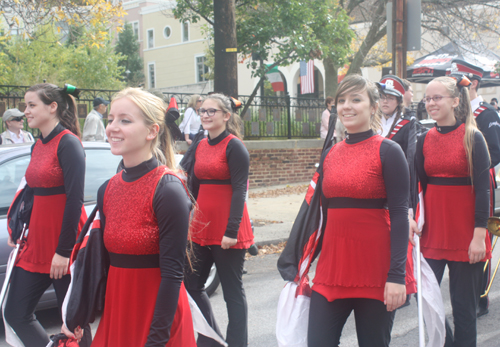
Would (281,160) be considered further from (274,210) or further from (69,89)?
(69,89)

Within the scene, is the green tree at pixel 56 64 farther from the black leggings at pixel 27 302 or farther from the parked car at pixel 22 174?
the black leggings at pixel 27 302

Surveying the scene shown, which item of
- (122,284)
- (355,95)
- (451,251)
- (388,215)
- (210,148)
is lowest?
(451,251)

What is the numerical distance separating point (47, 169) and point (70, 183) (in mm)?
232

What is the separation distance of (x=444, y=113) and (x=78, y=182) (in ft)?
8.58

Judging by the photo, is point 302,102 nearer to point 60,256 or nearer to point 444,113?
point 444,113

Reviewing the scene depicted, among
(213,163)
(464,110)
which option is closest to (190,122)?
(213,163)

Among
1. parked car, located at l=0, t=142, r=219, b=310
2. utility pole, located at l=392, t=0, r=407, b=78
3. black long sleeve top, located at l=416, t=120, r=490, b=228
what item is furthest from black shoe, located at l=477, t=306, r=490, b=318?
utility pole, located at l=392, t=0, r=407, b=78

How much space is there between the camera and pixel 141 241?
85.4 inches

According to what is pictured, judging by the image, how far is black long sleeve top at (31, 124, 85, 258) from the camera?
3.09 metres

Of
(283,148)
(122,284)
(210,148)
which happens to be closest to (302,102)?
(283,148)

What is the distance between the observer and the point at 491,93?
2842cm

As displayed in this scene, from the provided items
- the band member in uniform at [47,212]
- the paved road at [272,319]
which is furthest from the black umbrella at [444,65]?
the band member in uniform at [47,212]

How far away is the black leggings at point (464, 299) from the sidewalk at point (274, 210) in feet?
14.5

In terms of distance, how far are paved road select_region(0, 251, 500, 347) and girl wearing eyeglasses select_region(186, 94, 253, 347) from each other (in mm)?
654
